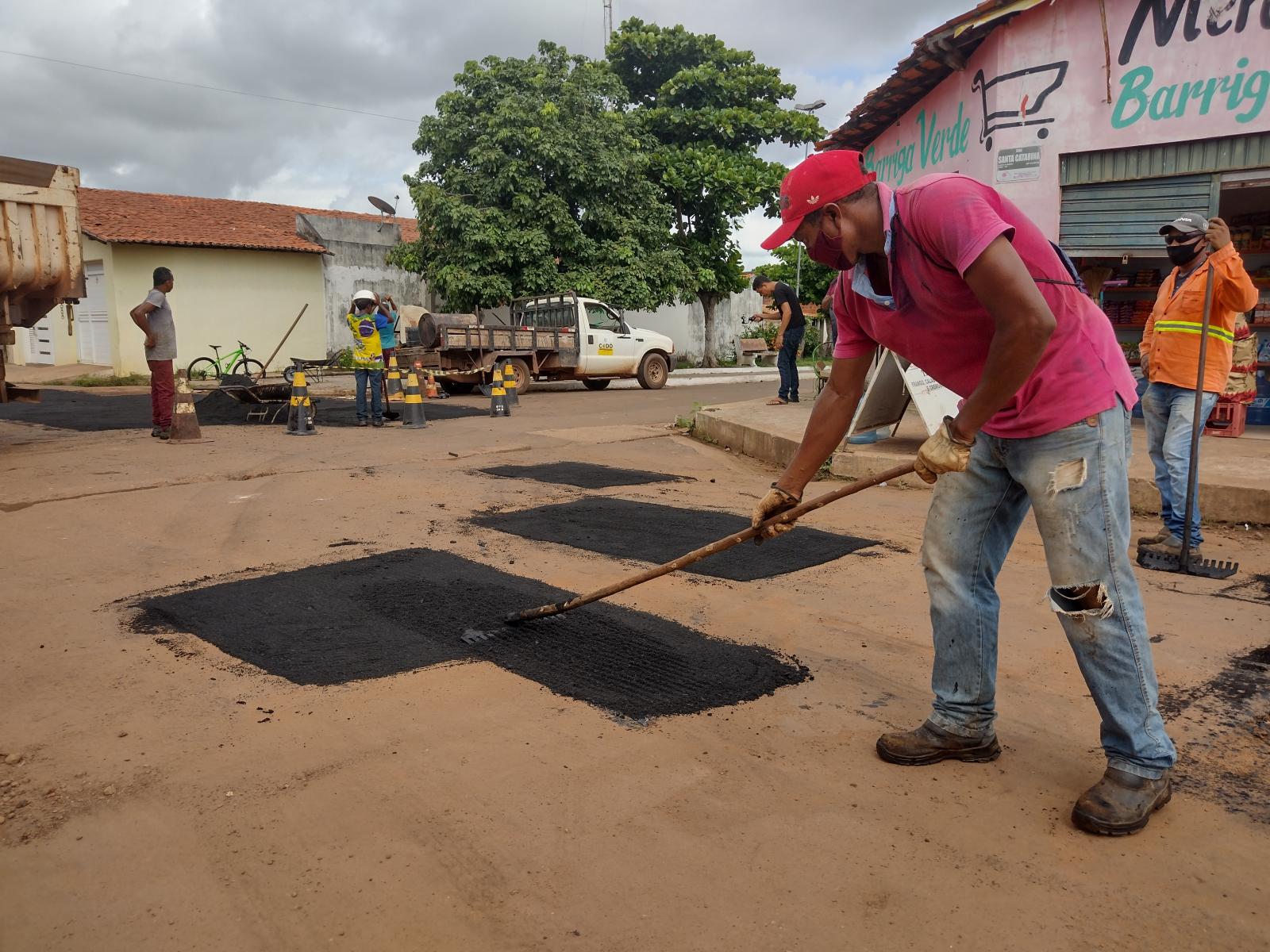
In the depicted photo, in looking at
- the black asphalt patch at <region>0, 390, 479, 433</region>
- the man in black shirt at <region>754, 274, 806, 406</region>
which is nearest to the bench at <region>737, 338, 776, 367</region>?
the black asphalt patch at <region>0, 390, 479, 433</region>

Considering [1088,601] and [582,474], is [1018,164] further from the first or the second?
[1088,601]

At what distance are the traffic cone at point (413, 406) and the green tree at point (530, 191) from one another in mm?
9654

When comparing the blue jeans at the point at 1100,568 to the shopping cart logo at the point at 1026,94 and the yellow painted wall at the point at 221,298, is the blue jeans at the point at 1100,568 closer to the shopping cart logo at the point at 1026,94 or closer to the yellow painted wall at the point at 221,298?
the shopping cart logo at the point at 1026,94

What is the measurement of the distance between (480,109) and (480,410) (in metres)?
10.6

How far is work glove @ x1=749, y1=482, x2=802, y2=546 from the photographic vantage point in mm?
3156

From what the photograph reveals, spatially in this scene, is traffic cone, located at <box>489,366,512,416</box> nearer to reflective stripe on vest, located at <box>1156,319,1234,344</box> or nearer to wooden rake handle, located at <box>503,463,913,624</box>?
reflective stripe on vest, located at <box>1156,319,1234,344</box>

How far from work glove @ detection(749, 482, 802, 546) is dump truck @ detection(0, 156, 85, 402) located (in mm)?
8468

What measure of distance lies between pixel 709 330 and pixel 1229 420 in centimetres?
2062

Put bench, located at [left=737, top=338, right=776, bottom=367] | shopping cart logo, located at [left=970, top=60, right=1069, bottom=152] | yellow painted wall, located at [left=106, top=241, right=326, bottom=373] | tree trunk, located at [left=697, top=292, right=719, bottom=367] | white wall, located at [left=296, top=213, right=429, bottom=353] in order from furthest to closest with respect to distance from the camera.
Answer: bench, located at [left=737, top=338, right=776, bottom=367], tree trunk, located at [left=697, top=292, right=719, bottom=367], white wall, located at [left=296, top=213, right=429, bottom=353], yellow painted wall, located at [left=106, top=241, right=326, bottom=373], shopping cart logo, located at [left=970, top=60, right=1069, bottom=152]

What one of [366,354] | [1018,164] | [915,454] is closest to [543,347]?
[366,354]

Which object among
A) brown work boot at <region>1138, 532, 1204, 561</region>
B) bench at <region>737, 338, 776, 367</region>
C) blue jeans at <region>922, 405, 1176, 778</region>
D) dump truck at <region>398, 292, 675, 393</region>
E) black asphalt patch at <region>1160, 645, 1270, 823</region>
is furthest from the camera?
bench at <region>737, 338, 776, 367</region>

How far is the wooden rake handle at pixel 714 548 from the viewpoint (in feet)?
9.38

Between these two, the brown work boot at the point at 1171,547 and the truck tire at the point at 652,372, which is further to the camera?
the truck tire at the point at 652,372

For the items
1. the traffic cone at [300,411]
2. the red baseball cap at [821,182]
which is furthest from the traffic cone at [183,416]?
the red baseball cap at [821,182]
